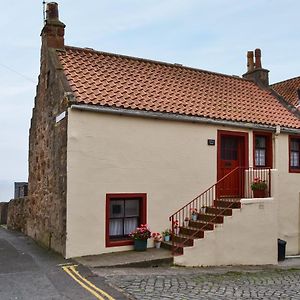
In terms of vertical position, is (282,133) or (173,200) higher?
(282,133)

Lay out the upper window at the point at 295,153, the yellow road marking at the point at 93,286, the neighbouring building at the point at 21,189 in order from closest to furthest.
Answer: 1. the yellow road marking at the point at 93,286
2. the upper window at the point at 295,153
3. the neighbouring building at the point at 21,189

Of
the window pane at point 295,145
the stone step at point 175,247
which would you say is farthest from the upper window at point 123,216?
the window pane at point 295,145

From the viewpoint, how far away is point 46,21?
45.7 ft

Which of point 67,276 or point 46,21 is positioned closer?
point 67,276

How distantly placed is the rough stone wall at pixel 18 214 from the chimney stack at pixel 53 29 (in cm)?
702

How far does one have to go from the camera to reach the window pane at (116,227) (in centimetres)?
1193

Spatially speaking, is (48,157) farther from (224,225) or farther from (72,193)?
(224,225)

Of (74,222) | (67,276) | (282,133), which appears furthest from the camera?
(282,133)

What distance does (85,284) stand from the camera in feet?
27.1

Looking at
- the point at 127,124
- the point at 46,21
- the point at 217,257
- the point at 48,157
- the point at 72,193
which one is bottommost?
the point at 217,257

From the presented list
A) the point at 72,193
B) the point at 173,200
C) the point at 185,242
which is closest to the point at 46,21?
the point at 72,193

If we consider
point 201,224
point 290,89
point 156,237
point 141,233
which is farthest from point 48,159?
point 290,89

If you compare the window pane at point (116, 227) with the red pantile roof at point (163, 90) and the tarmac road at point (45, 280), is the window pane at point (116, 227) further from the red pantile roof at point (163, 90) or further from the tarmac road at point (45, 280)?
the red pantile roof at point (163, 90)

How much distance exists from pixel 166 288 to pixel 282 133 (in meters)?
9.44
